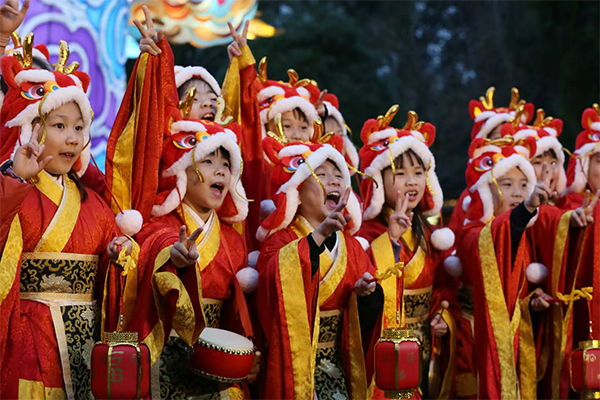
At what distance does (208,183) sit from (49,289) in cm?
95

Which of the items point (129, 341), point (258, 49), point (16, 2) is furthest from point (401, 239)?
point (258, 49)

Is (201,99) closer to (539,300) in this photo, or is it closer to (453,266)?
(453,266)

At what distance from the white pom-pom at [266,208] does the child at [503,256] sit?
122cm

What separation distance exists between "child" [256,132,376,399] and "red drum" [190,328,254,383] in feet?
0.97

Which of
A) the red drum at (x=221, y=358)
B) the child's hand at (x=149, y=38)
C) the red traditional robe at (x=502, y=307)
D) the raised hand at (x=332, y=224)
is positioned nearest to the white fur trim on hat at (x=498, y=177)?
the red traditional robe at (x=502, y=307)

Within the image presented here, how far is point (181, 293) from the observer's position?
3955 mm

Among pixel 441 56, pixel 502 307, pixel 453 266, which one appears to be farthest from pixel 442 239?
pixel 441 56

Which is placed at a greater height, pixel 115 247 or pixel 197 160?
pixel 197 160

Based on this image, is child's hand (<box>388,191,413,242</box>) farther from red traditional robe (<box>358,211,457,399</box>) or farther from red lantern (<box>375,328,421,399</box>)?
red lantern (<box>375,328,421,399</box>)

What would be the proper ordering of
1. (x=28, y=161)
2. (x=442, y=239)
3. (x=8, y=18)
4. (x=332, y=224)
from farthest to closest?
(x=442, y=239), (x=332, y=224), (x=8, y=18), (x=28, y=161)

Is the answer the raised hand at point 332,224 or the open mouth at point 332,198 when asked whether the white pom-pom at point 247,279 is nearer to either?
the raised hand at point 332,224

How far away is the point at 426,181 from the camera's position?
17.6 feet

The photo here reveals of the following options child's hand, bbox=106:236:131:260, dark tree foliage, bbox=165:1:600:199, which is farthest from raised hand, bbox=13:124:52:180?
dark tree foliage, bbox=165:1:600:199

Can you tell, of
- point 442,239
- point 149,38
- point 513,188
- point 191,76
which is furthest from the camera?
point 513,188
